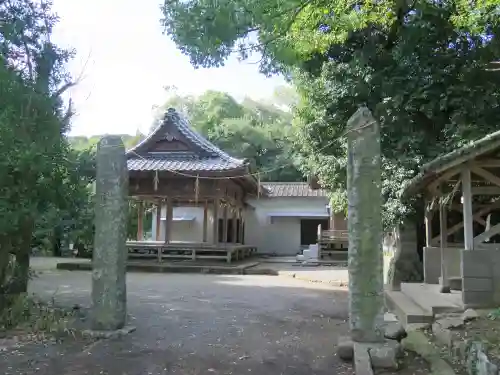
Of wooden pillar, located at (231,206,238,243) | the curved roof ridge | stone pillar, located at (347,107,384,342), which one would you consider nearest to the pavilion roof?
stone pillar, located at (347,107,384,342)

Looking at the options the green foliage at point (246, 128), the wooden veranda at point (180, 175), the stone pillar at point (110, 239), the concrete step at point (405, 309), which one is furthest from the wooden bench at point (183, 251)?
the stone pillar at point (110, 239)

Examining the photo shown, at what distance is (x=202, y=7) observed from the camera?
819 cm

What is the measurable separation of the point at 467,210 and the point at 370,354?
353cm

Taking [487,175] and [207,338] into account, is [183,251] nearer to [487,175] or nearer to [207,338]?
[207,338]

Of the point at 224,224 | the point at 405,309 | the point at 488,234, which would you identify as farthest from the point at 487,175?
the point at 224,224

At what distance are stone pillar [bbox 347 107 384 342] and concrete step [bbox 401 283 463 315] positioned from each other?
6.69ft

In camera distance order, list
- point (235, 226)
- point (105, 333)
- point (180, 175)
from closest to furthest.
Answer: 1. point (105, 333)
2. point (180, 175)
3. point (235, 226)

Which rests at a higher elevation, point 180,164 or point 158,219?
point 180,164

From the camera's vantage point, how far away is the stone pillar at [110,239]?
707 centimetres

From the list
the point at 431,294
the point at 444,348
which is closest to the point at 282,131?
the point at 431,294

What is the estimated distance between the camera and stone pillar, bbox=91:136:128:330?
23.2 ft

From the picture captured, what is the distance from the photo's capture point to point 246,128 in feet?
110

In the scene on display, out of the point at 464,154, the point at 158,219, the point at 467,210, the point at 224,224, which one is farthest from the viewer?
the point at 158,219

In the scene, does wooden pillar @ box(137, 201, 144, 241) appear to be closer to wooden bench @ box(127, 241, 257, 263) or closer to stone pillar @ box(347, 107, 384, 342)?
wooden bench @ box(127, 241, 257, 263)
